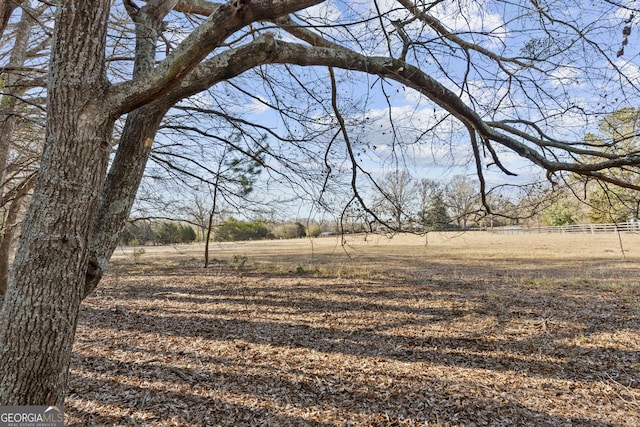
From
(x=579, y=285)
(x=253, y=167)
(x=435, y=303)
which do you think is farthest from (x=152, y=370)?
(x=579, y=285)

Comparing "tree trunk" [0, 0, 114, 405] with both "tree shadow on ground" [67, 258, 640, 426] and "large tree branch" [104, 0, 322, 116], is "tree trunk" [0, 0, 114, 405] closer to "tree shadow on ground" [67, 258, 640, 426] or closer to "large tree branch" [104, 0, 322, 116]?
"large tree branch" [104, 0, 322, 116]

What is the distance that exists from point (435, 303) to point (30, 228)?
19.2ft

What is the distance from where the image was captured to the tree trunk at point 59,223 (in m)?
1.44

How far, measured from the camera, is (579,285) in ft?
25.4

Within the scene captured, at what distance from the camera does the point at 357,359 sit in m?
Result: 3.74

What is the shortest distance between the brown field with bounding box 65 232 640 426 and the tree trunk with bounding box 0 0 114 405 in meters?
1.49

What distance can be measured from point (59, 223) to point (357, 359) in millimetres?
3217

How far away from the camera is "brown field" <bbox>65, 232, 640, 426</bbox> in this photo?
109 inches

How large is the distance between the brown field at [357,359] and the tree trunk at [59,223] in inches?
58.6

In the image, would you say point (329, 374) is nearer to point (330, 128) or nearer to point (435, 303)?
point (330, 128)

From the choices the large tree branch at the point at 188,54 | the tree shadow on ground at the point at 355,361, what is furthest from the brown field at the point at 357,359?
the large tree branch at the point at 188,54

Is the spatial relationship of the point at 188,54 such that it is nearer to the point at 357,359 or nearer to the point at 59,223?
the point at 59,223

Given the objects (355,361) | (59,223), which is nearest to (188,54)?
(59,223)

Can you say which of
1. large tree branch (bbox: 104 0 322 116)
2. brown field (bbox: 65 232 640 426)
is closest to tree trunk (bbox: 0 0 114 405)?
large tree branch (bbox: 104 0 322 116)
